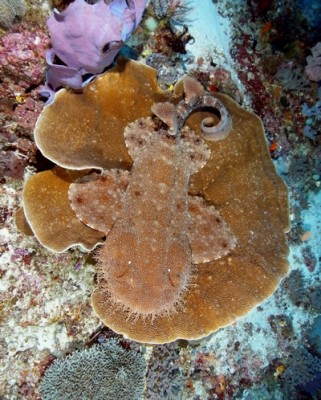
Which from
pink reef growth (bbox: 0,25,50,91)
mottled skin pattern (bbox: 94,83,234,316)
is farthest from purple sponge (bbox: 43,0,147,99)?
mottled skin pattern (bbox: 94,83,234,316)

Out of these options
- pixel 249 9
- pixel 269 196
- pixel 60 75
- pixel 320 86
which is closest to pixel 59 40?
pixel 60 75

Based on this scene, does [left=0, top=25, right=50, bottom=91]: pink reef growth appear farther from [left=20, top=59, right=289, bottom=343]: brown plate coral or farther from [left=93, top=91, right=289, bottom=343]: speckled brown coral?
[left=93, top=91, right=289, bottom=343]: speckled brown coral

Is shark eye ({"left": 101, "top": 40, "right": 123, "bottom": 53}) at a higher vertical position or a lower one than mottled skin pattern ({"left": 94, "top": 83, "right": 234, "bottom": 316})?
higher

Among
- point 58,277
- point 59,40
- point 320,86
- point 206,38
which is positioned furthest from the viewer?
point 320,86

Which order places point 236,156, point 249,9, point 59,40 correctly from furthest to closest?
point 249,9
point 236,156
point 59,40

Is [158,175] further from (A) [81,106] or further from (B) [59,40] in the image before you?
(B) [59,40]

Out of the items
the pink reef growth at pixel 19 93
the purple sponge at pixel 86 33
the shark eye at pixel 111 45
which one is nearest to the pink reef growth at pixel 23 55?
the pink reef growth at pixel 19 93

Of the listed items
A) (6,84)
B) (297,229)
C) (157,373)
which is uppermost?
(6,84)
